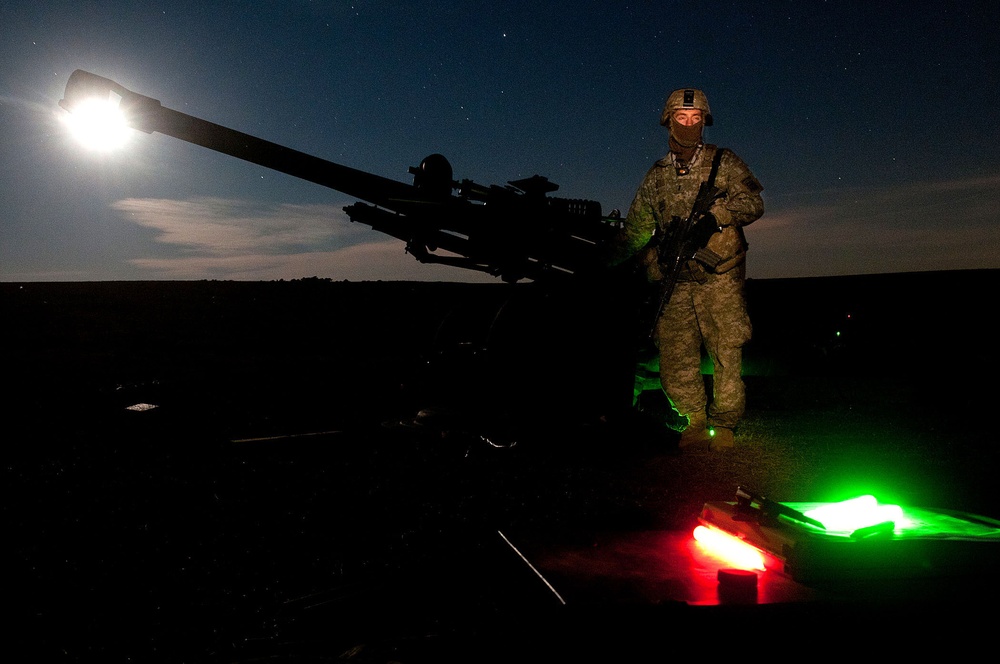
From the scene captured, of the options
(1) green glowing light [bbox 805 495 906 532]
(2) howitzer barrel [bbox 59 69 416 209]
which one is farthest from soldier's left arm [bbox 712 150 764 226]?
(1) green glowing light [bbox 805 495 906 532]

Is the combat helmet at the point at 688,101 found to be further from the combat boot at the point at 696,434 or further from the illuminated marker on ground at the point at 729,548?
the illuminated marker on ground at the point at 729,548

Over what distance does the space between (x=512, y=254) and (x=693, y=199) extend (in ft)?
7.36

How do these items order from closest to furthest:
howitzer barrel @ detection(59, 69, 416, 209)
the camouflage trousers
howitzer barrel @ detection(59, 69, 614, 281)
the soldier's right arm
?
the camouflage trousers, the soldier's right arm, howitzer barrel @ detection(59, 69, 416, 209), howitzer barrel @ detection(59, 69, 614, 281)

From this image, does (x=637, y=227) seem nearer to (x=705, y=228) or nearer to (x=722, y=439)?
(x=705, y=228)

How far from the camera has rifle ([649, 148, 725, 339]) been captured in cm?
509

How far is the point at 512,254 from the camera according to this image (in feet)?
22.8

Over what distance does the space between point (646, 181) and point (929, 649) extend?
4.42 m

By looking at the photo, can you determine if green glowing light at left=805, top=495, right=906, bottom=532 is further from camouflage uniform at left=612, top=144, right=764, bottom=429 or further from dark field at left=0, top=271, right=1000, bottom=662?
camouflage uniform at left=612, top=144, right=764, bottom=429

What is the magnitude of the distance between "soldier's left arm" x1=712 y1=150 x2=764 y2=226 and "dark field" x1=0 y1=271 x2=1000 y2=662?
1482 mm

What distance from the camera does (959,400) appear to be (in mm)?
7266

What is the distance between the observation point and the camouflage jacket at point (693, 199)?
202 inches

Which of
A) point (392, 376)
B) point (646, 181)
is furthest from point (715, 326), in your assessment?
point (392, 376)

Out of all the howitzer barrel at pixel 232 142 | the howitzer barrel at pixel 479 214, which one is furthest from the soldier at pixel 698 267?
the howitzer barrel at pixel 232 142

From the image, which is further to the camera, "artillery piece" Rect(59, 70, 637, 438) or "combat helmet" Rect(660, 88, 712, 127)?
"artillery piece" Rect(59, 70, 637, 438)
